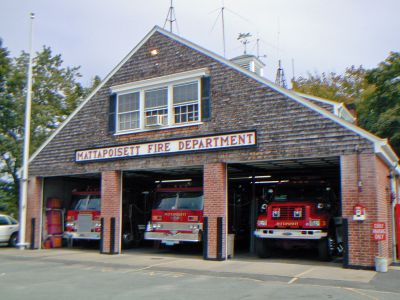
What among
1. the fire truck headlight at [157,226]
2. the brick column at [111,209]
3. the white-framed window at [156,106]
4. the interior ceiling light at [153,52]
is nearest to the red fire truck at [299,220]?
the fire truck headlight at [157,226]

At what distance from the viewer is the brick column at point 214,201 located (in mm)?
14930

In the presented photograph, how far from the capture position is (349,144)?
13008mm

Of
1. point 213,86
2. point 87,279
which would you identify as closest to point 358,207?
point 213,86

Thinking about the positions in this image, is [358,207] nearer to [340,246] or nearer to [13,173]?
[340,246]

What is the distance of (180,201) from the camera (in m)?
17.5

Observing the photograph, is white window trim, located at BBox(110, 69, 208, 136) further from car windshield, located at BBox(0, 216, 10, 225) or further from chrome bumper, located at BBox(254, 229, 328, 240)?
car windshield, located at BBox(0, 216, 10, 225)

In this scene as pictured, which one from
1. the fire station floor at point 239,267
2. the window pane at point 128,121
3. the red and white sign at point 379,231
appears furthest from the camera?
the window pane at point 128,121

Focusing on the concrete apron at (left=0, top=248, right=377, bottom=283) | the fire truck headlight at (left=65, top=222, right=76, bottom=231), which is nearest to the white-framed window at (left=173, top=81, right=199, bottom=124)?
the concrete apron at (left=0, top=248, right=377, bottom=283)

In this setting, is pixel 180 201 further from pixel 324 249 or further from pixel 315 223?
pixel 324 249

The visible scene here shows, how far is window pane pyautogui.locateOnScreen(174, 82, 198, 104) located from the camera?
16.3 metres

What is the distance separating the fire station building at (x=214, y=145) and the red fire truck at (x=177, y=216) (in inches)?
41.8

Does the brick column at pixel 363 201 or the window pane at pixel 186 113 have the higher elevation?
the window pane at pixel 186 113

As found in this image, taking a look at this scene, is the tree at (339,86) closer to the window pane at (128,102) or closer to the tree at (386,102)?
the tree at (386,102)

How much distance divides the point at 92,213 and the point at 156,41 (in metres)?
7.35
